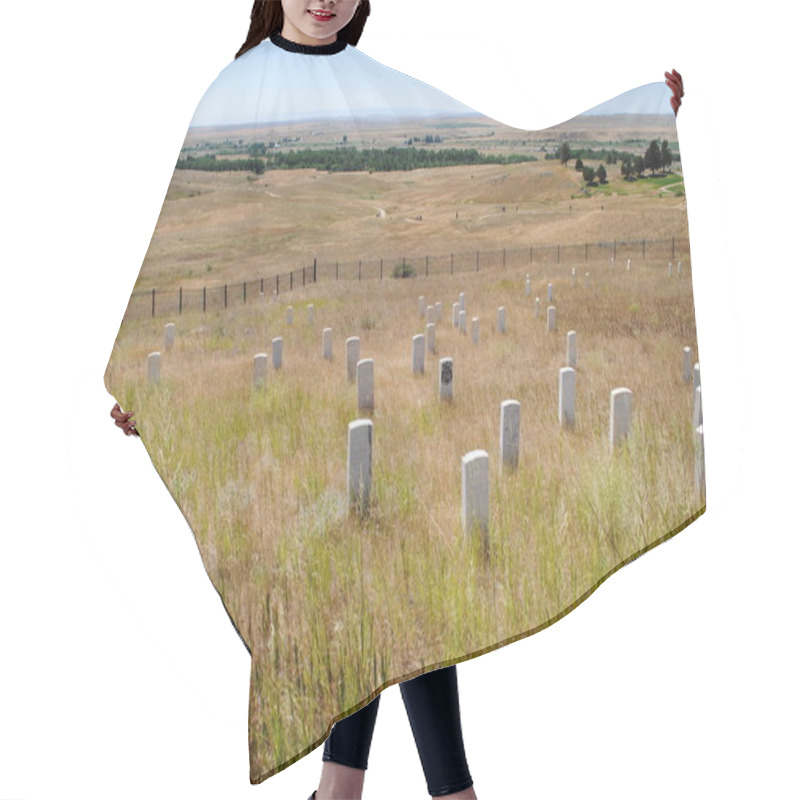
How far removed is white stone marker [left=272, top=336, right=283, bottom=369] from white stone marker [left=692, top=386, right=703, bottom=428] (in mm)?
1374

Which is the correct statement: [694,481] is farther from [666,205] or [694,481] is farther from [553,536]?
[666,205]

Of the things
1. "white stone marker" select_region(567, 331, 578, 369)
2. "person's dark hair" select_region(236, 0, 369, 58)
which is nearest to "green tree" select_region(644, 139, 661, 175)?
"white stone marker" select_region(567, 331, 578, 369)

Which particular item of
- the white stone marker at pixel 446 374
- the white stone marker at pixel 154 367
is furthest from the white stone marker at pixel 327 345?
the white stone marker at pixel 154 367

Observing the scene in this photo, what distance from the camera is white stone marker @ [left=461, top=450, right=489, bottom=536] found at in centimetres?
519

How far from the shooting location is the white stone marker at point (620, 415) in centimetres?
538

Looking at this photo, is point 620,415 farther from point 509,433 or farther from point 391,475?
point 391,475

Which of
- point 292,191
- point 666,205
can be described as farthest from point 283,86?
point 666,205

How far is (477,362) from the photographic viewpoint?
5402mm

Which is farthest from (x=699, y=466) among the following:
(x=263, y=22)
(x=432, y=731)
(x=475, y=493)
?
(x=263, y=22)

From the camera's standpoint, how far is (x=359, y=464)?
5.21 m

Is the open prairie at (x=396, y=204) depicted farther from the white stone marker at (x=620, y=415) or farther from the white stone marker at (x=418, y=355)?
the white stone marker at (x=620, y=415)

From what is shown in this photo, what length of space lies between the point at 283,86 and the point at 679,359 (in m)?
1.58

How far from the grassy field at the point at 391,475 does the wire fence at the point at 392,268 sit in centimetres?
4

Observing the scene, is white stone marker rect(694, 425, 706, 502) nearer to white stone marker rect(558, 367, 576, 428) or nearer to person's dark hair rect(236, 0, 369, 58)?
white stone marker rect(558, 367, 576, 428)
